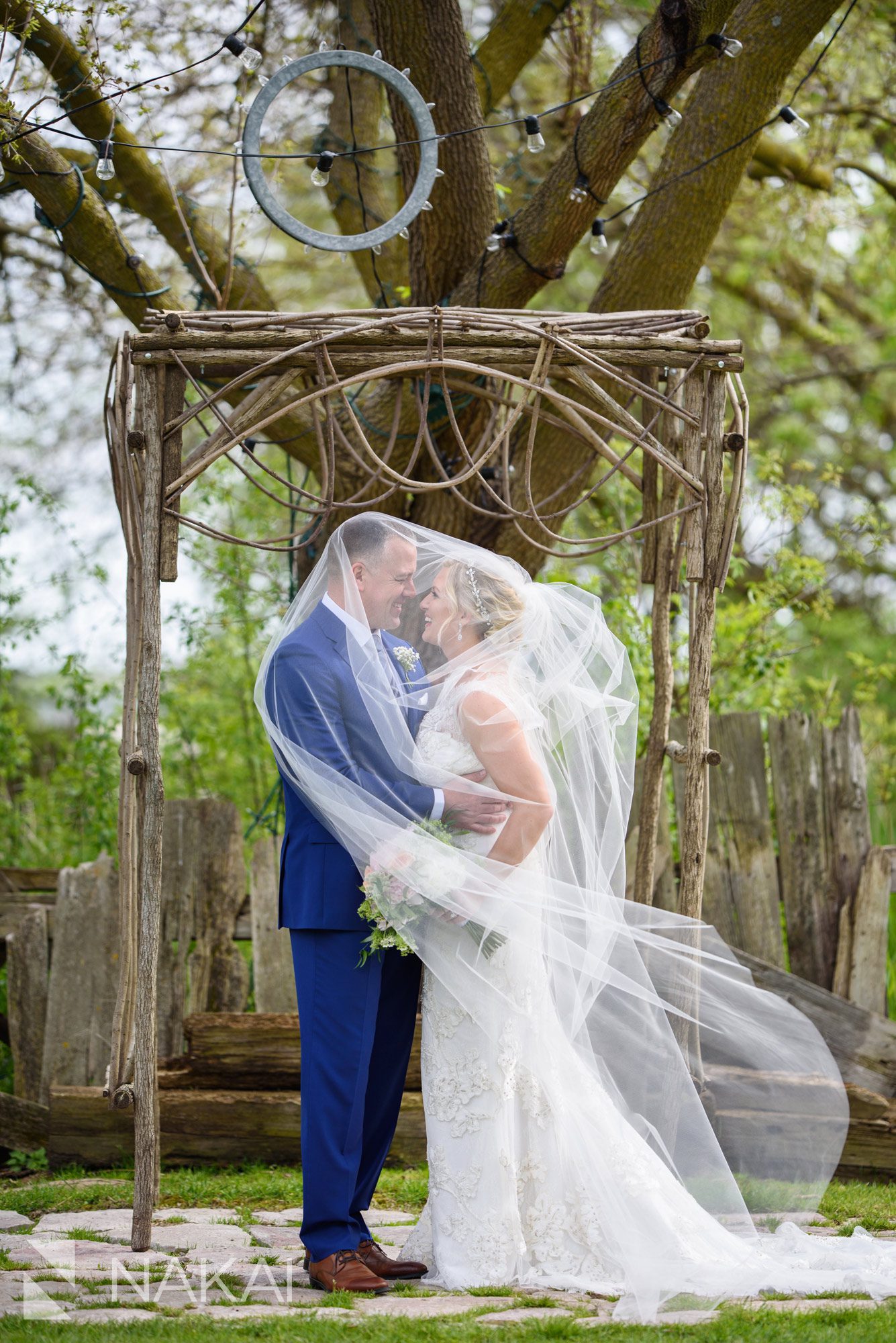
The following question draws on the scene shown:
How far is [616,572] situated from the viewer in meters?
6.78

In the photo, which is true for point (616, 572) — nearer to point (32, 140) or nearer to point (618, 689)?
point (618, 689)

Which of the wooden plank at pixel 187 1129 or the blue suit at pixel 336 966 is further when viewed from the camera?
the wooden plank at pixel 187 1129

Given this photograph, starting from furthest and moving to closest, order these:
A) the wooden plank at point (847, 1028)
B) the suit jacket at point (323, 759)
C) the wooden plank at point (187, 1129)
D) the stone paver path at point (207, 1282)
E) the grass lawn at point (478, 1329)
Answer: the wooden plank at point (847, 1028)
the wooden plank at point (187, 1129)
the suit jacket at point (323, 759)
the stone paver path at point (207, 1282)
the grass lawn at point (478, 1329)

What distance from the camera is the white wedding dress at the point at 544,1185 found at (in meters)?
3.07

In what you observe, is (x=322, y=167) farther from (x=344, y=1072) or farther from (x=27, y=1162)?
(x=27, y=1162)

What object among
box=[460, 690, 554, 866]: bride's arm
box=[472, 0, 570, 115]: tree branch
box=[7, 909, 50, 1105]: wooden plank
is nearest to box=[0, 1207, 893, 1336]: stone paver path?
box=[460, 690, 554, 866]: bride's arm

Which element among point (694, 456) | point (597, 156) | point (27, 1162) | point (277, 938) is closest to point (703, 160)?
point (597, 156)

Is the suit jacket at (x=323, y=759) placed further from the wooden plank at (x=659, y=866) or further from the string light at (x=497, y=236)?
the string light at (x=497, y=236)

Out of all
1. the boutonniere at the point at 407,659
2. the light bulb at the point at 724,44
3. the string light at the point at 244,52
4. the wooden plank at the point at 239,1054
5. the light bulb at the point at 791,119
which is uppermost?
the light bulb at the point at 724,44

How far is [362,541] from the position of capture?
360 cm

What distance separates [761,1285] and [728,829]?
261cm

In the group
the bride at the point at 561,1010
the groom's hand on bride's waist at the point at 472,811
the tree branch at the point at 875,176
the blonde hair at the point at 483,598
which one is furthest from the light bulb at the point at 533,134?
the tree branch at the point at 875,176

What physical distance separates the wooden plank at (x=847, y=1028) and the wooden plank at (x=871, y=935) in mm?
126

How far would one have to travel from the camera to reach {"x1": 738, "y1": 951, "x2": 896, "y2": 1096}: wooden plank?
491 cm
